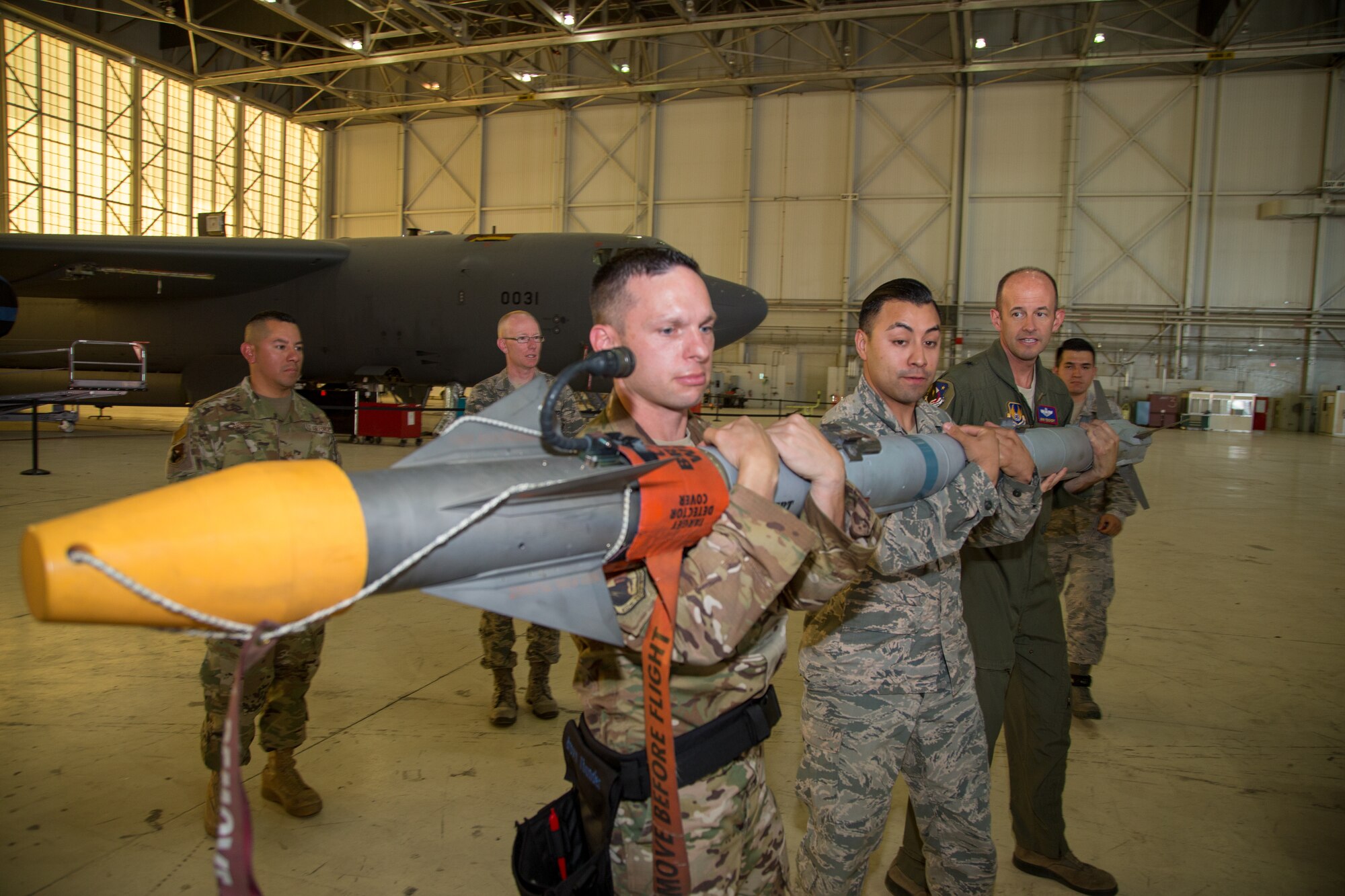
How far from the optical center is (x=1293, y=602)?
21.2 feet

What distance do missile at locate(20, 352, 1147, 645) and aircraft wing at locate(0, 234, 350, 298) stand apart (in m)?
13.0

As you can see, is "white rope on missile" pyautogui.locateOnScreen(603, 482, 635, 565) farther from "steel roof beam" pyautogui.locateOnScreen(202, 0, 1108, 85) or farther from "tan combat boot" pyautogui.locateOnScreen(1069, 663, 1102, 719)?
"steel roof beam" pyautogui.locateOnScreen(202, 0, 1108, 85)

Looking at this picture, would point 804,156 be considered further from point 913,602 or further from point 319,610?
point 319,610

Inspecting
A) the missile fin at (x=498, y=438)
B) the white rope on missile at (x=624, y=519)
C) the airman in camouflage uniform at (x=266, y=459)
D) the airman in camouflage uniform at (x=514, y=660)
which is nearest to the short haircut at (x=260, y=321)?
the airman in camouflage uniform at (x=266, y=459)

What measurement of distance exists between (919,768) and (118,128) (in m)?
28.6

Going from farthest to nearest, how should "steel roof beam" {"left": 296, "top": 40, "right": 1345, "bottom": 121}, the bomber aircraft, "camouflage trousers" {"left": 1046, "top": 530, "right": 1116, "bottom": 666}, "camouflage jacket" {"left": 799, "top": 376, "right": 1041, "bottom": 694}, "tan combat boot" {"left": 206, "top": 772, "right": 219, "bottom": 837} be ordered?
"steel roof beam" {"left": 296, "top": 40, "right": 1345, "bottom": 121}
the bomber aircraft
"camouflage trousers" {"left": 1046, "top": 530, "right": 1116, "bottom": 666}
"tan combat boot" {"left": 206, "top": 772, "right": 219, "bottom": 837}
"camouflage jacket" {"left": 799, "top": 376, "right": 1041, "bottom": 694}

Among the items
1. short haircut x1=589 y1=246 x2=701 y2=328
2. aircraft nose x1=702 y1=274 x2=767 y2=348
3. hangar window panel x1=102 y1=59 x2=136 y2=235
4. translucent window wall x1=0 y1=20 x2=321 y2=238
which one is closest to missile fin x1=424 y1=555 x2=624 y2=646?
short haircut x1=589 y1=246 x2=701 y2=328

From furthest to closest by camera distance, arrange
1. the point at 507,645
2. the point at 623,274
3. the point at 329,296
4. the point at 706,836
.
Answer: the point at 329,296 < the point at 507,645 < the point at 623,274 < the point at 706,836

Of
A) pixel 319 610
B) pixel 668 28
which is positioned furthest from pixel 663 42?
pixel 319 610

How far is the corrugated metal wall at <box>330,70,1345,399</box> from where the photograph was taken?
23688 millimetres

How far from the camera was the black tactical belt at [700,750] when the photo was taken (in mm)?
1880

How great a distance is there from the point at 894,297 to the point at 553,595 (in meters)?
1.87

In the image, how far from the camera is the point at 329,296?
13508 mm

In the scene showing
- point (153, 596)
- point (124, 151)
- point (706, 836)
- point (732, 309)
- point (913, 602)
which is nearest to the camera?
point (153, 596)
